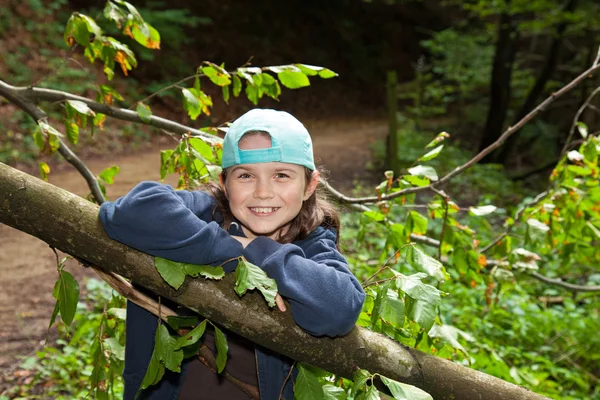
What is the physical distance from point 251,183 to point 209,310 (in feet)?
1.60

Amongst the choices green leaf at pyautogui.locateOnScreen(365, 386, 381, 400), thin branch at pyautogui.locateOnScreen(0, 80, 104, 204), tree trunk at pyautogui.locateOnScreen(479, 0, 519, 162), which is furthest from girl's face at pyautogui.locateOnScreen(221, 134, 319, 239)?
tree trunk at pyautogui.locateOnScreen(479, 0, 519, 162)

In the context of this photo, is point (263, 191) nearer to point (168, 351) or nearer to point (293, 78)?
point (168, 351)

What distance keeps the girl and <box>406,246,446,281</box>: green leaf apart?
0.90 feet

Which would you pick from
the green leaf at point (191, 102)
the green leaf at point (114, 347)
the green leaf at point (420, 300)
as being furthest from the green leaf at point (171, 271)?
the green leaf at point (191, 102)

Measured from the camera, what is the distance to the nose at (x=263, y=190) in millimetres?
1773

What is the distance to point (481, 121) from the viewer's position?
16.7 m

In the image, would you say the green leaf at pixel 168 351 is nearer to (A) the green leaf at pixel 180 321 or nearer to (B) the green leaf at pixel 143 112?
(A) the green leaf at pixel 180 321

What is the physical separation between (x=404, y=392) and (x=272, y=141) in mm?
814

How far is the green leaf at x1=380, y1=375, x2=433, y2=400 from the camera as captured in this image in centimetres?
148

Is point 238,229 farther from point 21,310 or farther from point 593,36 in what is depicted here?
point 593,36

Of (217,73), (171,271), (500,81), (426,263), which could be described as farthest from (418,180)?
(500,81)

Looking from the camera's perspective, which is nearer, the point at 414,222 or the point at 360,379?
the point at 360,379

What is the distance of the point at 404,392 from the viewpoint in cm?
148

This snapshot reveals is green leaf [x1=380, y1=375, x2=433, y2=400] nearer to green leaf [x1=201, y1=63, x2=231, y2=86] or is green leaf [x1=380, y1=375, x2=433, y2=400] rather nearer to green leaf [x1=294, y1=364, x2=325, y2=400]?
green leaf [x1=294, y1=364, x2=325, y2=400]
